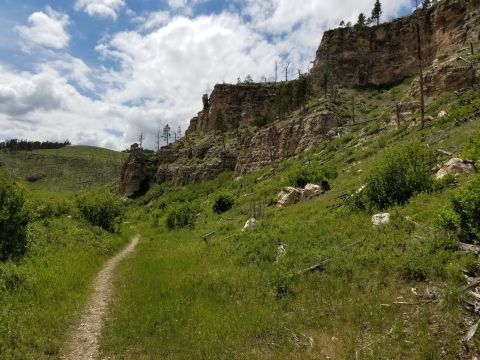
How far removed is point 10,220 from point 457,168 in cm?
2071

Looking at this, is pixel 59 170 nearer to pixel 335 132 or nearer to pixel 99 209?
pixel 335 132

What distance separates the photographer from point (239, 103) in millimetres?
98000

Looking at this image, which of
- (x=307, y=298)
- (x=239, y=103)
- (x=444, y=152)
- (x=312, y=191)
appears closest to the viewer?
(x=307, y=298)

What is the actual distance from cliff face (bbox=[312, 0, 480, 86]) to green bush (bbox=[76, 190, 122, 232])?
6199 centimetres

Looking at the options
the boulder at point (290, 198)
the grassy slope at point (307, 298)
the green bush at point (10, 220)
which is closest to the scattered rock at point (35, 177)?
the boulder at point (290, 198)

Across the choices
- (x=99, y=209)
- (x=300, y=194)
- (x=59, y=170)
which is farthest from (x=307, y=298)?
(x=59, y=170)

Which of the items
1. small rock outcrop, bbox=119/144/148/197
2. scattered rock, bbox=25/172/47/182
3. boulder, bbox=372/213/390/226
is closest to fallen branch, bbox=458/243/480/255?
boulder, bbox=372/213/390/226

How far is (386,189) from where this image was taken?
1717 centimetres

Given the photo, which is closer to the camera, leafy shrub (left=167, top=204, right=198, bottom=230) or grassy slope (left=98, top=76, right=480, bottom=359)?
grassy slope (left=98, top=76, right=480, bottom=359)

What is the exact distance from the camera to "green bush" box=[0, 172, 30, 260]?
1593 centimetres

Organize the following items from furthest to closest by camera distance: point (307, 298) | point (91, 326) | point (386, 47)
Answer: point (386, 47)
point (91, 326)
point (307, 298)

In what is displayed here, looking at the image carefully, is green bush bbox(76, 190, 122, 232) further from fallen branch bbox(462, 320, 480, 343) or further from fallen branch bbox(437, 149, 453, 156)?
fallen branch bbox(462, 320, 480, 343)

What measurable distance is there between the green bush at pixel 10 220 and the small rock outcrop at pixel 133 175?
73084 millimetres

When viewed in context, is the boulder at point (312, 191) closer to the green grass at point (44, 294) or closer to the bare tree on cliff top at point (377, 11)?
the green grass at point (44, 294)
